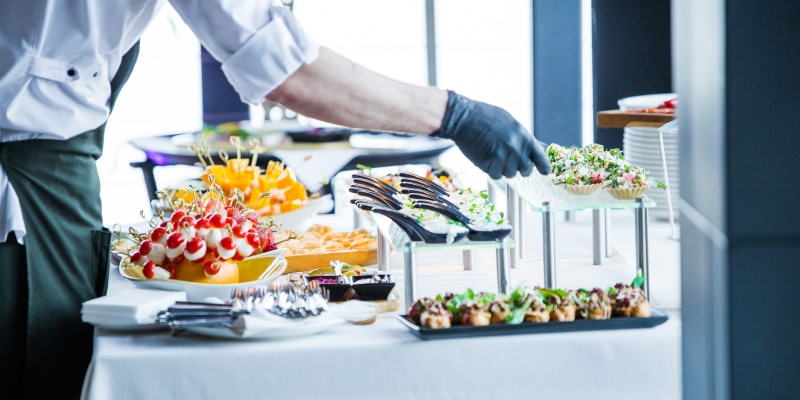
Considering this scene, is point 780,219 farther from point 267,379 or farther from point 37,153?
point 37,153

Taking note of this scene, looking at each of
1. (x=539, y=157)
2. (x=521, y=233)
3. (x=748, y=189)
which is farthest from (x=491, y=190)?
(x=748, y=189)

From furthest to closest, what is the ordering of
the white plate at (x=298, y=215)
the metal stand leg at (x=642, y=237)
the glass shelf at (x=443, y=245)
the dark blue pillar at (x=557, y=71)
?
the dark blue pillar at (x=557, y=71) → the white plate at (x=298, y=215) → the metal stand leg at (x=642, y=237) → the glass shelf at (x=443, y=245)

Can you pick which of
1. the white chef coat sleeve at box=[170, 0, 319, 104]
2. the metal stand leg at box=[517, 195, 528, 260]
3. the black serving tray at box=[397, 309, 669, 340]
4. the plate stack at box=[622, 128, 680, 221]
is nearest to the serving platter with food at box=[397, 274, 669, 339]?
the black serving tray at box=[397, 309, 669, 340]

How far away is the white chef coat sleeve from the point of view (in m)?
0.97

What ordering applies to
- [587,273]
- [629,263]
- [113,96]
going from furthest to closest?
[629,263], [587,273], [113,96]

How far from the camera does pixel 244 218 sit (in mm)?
1312

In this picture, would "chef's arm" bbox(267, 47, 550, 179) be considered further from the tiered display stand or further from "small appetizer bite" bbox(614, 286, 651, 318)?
"small appetizer bite" bbox(614, 286, 651, 318)

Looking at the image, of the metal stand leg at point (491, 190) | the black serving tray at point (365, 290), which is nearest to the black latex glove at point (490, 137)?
the black serving tray at point (365, 290)

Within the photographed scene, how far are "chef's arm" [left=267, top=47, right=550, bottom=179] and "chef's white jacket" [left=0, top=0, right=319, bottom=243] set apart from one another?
0.13 ft

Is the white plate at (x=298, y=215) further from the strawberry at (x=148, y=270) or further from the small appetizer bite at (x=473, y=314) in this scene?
the small appetizer bite at (x=473, y=314)

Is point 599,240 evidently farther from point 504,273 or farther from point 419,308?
Answer: point 419,308

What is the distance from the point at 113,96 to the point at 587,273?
98 centimetres

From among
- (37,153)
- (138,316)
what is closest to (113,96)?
(37,153)

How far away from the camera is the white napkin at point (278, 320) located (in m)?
0.97
